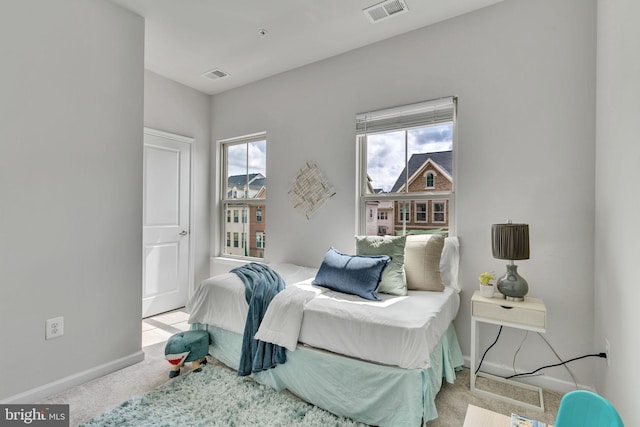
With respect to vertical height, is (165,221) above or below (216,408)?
above

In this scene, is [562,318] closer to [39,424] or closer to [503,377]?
[503,377]

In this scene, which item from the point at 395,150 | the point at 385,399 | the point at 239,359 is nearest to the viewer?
the point at 385,399

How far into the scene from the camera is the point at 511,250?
1.97m

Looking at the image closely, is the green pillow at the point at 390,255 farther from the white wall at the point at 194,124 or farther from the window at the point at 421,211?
the white wall at the point at 194,124

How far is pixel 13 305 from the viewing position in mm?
1903

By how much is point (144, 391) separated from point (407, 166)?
259 cm

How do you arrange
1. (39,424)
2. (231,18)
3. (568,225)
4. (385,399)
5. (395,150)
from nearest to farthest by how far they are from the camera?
(385,399)
(39,424)
(568,225)
(231,18)
(395,150)

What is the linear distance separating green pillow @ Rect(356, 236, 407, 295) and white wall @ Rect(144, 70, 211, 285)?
236 cm

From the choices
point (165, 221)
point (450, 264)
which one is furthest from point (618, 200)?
point (165, 221)

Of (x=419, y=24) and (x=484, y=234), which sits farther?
(x=419, y=24)

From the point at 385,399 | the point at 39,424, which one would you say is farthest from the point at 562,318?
the point at 39,424

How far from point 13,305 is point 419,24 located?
347 cm

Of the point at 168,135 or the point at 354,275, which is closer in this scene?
the point at 354,275

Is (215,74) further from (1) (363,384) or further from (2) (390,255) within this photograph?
(1) (363,384)
